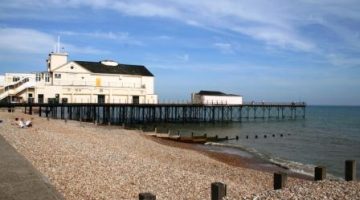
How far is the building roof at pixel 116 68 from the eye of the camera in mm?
52725

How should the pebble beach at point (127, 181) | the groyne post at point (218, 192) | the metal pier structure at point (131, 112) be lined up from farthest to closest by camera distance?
the metal pier structure at point (131, 112)
the pebble beach at point (127, 181)
the groyne post at point (218, 192)

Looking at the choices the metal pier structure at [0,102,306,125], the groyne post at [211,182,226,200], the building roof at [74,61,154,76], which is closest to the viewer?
the groyne post at [211,182,226,200]

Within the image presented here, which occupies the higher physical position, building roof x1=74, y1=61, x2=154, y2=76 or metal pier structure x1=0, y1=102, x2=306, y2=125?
building roof x1=74, y1=61, x2=154, y2=76

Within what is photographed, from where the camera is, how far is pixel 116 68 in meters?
54.9

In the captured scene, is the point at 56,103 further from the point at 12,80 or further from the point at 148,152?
the point at 148,152

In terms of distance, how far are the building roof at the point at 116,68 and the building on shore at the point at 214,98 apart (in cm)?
1116

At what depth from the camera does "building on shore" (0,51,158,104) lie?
163 feet

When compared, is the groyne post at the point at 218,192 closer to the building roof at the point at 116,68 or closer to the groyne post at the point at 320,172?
the groyne post at the point at 320,172

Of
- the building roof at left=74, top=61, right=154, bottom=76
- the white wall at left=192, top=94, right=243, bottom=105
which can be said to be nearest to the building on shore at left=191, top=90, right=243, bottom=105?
the white wall at left=192, top=94, right=243, bottom=105

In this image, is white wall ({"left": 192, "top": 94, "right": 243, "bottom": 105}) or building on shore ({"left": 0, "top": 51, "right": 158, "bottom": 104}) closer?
building on shore ({"left": 0, "top": 51, "right": 158, "bottom": 104})

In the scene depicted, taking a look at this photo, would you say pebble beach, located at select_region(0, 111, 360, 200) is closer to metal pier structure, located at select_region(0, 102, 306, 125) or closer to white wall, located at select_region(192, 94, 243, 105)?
metal pier structure, located at select_region(0, 102, 306, 125)

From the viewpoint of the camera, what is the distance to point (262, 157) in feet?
93.0

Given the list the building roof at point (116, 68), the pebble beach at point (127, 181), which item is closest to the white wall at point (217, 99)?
the building roof at point (116, 68)

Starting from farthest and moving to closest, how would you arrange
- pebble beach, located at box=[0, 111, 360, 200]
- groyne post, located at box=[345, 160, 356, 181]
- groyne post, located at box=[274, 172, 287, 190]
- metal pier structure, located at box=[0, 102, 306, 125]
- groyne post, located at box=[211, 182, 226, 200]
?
metal pier structure, located at box=[0, 102, 306, 125]
groyne post, located at box=[345, 160, 356, 181]
groyne post, located at box=[274, 172, 287, 190]
pebble beach, located at box=[0, 111, 360, 200]
groyne post, located at box=[211, 182, 226, 200]
